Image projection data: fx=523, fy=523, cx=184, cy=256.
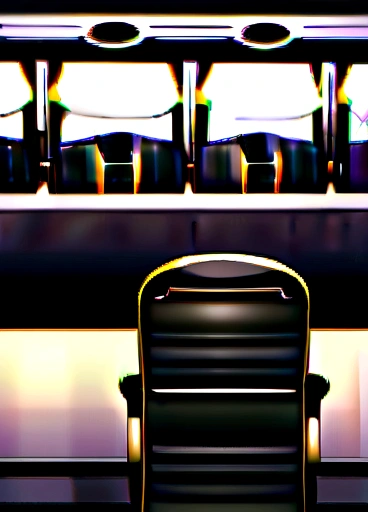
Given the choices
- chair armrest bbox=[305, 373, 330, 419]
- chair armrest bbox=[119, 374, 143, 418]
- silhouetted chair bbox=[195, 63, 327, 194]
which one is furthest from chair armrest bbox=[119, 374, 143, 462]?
silhouetted chair bbox=[195, 63, 327, 194]

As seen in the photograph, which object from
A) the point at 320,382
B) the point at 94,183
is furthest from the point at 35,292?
the point at 320,382

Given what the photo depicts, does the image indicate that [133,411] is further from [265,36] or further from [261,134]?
[265,36]

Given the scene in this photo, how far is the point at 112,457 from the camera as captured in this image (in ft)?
7.11

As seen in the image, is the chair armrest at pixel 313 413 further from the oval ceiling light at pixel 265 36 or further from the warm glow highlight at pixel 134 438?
the oval ceiling light at pixel 265 36

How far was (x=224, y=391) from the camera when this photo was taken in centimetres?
130

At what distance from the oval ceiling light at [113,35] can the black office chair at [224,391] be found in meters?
1.48

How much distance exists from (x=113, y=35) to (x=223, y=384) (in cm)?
173

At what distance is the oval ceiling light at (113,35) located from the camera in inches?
91.7

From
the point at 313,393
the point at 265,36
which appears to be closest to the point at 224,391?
the point at 313,393

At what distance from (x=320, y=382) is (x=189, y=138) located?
130 centimetres

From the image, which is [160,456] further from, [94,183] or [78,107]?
[78,107]

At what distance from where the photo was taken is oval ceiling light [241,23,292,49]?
7.70 feet

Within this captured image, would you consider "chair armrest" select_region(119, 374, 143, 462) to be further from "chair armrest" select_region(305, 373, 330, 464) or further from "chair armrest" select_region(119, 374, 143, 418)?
"chair armrest" select_region(305, 373, 330, 464)

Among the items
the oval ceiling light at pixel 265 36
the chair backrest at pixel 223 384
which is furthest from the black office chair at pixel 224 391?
the oval ceiling light at pixel 265 36
